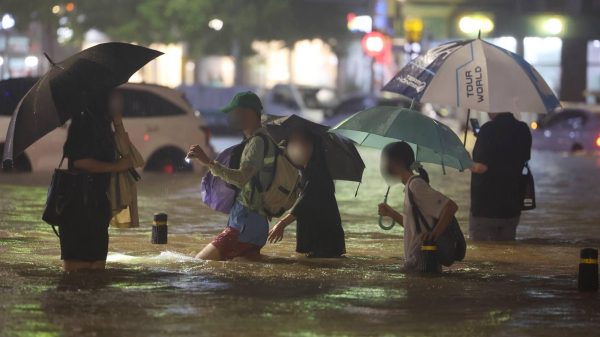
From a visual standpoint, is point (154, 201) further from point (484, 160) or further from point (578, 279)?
point (578, 279)

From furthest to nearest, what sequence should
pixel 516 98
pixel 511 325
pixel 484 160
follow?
1. pixel 484 160
2. pixel 516 98
3. pixel 511 325

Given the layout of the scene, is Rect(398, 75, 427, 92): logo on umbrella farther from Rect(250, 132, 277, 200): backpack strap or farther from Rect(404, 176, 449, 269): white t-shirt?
Rect(250, 132, 277, 200): backpack strap

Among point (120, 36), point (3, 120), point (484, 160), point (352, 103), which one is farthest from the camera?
point (120, 36)

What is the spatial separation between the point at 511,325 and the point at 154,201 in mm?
10647

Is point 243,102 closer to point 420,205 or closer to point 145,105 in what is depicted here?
point 420,205

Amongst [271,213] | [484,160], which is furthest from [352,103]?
[271,213]

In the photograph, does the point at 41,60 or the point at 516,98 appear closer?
the point at 516,98

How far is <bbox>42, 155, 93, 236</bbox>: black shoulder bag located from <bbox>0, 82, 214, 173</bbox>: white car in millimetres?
11800

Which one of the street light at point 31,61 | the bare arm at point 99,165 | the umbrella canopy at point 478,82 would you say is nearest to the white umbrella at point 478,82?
the umbrella canopy at point 478,82

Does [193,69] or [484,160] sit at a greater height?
[193,69]

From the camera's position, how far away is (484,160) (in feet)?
44.5

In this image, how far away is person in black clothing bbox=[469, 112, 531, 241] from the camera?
13539mm

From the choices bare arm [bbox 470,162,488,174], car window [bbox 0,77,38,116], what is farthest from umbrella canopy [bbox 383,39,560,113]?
car window [bbox 0,77,38,116]

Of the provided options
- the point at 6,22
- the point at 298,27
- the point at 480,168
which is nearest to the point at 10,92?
the point at 480,168
